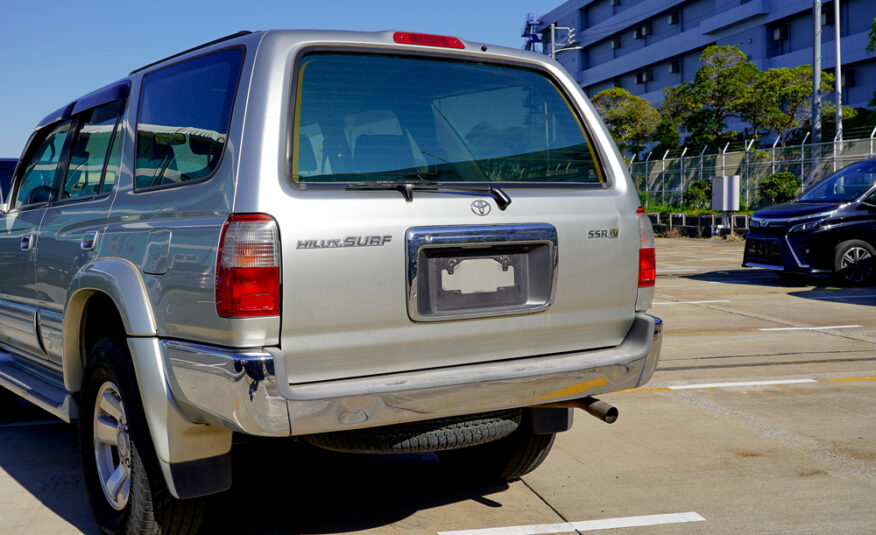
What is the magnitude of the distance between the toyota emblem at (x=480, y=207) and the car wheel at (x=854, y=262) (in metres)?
11.3

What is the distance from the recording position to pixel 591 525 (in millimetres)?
3945

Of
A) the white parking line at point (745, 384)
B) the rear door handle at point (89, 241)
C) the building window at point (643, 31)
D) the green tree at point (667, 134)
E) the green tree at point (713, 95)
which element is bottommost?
the white parking line at point (745, 384)

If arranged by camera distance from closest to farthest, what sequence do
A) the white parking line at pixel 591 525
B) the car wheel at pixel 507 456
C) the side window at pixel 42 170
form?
the white parking line at pixel 591 525
the car wheel at pixel 507 456
the side window at pixel 42 170

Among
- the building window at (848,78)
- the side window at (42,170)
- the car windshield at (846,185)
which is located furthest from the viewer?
the building window at (848,78)

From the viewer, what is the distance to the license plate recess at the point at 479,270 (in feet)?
10.9

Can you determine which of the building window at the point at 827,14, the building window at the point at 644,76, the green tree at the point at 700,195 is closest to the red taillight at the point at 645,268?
the green tree at the point at 700,195

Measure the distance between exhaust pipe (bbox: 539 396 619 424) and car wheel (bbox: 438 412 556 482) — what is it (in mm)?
558

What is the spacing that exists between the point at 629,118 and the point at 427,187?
4647 centimetres

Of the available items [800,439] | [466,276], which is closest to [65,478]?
[466,276]

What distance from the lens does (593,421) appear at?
228 inches

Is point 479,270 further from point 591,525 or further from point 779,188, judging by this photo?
point 779,188

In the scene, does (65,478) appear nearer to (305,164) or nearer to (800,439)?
(305,164)

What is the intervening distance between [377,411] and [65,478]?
7.82ft

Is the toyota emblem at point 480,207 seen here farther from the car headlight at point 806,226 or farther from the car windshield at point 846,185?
the car windshield at point 846,185
